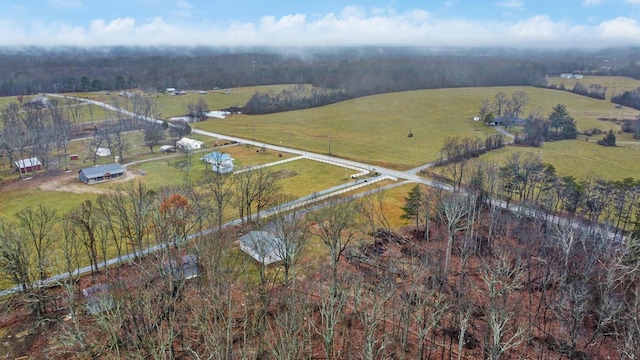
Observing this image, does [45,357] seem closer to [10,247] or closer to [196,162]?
[10,247]

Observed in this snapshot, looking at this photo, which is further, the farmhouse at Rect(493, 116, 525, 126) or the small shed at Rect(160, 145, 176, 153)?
the farmhouse at Rect(493, 116, 525, 126)

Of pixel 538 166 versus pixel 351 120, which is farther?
pixel 351 120

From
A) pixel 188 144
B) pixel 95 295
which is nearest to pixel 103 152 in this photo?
pixel 188 144

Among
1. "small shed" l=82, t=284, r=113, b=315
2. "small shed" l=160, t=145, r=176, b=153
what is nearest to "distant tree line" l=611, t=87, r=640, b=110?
"small shed" l=160, t=145, r=176, b=153

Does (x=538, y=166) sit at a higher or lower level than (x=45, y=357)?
higher

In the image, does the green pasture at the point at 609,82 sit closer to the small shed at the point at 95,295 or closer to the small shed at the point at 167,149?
the small shed at the point at 167,149

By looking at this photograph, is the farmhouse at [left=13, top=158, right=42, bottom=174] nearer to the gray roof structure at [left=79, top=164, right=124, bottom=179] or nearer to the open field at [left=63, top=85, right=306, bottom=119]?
the gray roof structure at [left=79, top=164, right=124, bottom=179]

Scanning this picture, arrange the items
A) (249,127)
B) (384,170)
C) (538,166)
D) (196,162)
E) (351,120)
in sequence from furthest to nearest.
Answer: (351,120)
(249,127)
(196,162)
(384,170)
(538,166)

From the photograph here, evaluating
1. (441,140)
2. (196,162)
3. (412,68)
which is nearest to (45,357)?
(196,162)

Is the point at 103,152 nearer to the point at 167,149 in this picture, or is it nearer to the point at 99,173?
the point at 167,149
